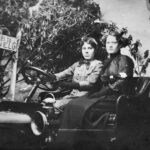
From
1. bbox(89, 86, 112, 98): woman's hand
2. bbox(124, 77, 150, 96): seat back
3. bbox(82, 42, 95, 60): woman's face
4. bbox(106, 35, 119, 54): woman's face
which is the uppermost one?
bbox(106, 35, 119, 54): woman's face

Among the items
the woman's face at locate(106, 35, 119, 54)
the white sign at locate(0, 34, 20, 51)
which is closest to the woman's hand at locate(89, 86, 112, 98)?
the woman's face at locate(106, 35, 119, 54)

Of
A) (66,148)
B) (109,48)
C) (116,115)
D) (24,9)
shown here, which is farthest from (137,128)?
(24,9)

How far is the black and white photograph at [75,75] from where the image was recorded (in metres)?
1.76

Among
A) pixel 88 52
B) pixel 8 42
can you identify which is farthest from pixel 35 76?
pixel 88 52

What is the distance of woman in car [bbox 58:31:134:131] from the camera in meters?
1.76

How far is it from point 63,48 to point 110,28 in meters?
0.36

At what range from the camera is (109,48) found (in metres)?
2.09

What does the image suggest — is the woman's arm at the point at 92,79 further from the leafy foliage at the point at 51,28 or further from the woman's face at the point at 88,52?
the leafy foliage at the point at 51,28

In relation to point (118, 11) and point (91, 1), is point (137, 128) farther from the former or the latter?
point (91, 1)

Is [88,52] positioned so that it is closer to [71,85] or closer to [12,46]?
[71,85]

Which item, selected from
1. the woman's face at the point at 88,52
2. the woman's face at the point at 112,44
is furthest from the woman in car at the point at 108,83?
the woman's face at the point at 88,52

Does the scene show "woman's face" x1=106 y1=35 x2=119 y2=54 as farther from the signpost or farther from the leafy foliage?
the signpost

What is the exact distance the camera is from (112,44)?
2078 millimetres

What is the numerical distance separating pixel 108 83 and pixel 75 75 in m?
0.32
